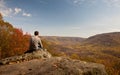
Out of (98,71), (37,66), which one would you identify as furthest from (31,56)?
(98,71)

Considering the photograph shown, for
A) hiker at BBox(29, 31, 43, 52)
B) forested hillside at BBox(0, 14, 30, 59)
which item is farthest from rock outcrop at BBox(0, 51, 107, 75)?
forested hillside at BBox(0, 14, 30, 59)

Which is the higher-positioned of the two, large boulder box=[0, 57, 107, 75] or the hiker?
the hiker

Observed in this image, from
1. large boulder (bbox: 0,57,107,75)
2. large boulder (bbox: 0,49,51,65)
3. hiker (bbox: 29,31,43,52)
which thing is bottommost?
large boulder (bbox: 0,57,107,75)

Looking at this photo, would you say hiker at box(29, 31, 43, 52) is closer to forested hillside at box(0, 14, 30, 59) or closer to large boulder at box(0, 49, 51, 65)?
large boulder at box(0, 49, 51, 65)

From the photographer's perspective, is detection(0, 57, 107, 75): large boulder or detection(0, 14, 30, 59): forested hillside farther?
detection(0, 14, 30, 59): forested hillside

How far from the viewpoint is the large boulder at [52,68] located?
13.7 metres

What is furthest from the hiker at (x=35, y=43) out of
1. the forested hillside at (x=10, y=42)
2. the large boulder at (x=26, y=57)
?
the forested hillside at (x=10, y=42)

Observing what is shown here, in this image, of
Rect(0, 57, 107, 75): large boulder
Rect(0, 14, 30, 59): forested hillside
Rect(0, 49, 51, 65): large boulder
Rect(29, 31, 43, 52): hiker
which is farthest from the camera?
Rect(0, 14, 30, 59): forested hillside

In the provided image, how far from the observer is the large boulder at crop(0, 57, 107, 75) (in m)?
13.7

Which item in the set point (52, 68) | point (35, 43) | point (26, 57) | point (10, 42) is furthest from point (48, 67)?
point (10, 42)

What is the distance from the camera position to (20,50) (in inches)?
1927

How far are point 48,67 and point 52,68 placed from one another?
1.08 feet

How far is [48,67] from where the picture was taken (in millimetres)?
14180

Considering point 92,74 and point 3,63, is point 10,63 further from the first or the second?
point 92,74
